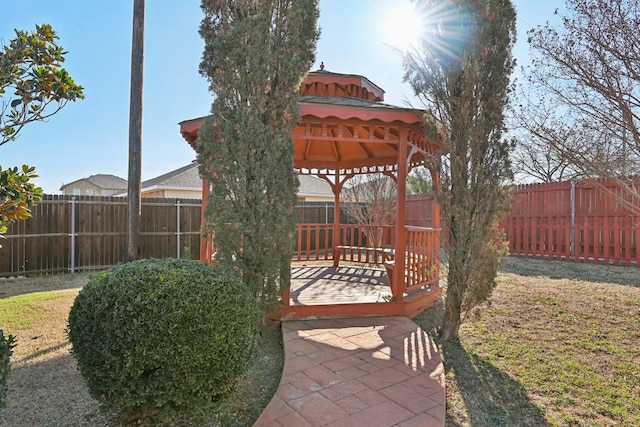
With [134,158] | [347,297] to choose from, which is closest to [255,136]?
[347,297]

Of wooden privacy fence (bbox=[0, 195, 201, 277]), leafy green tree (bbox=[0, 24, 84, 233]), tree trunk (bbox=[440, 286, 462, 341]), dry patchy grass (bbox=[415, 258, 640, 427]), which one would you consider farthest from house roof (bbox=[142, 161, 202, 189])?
leafy green tree (bbox=[0, 24, 84, 233])

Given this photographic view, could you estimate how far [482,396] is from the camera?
9.23 ft

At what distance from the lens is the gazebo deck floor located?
4453 mm

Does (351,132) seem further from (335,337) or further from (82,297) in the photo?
(82,297)

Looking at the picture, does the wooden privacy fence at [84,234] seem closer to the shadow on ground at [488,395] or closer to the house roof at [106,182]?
the shadow on ground at [488,395]

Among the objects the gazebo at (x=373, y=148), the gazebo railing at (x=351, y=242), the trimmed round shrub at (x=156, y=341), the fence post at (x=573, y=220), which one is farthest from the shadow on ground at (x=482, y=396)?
the fence post at (x=573, y=220)

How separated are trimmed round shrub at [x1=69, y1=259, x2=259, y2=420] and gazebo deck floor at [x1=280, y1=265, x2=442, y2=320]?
216 cm

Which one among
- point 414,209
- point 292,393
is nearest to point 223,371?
point 292,393

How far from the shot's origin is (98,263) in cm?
903

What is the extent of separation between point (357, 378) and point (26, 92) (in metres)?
3.01

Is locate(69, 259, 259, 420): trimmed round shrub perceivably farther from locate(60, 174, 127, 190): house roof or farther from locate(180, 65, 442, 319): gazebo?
locate(60, 174, 127, 190): house roof

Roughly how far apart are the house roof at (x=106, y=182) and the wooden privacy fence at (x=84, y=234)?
24.3 meters

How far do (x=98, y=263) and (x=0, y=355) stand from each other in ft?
27.7

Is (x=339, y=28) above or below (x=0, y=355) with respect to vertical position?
above
